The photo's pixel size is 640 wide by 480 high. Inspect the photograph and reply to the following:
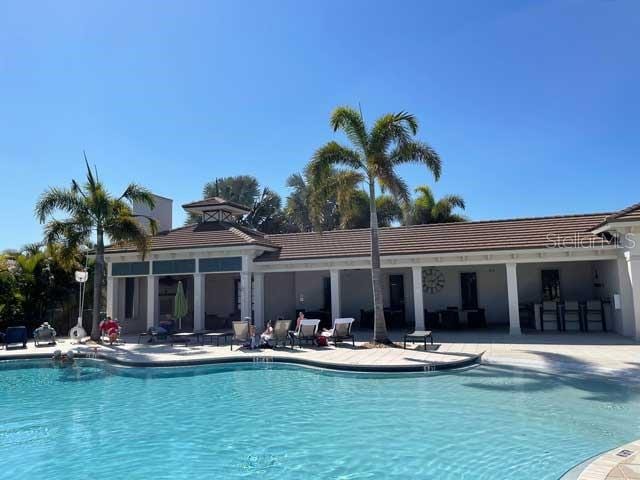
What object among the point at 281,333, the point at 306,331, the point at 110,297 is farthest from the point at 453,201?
the point at 110,297

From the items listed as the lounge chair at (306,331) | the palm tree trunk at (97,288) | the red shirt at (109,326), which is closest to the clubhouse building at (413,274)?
the palm tree trunk at (97,288)

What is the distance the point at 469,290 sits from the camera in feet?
72.6

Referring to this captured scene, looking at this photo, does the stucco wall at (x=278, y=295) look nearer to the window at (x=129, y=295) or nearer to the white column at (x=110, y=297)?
the window at (x=129, y=295)

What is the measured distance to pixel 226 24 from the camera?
13.1 metres

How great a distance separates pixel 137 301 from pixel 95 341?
17.2 ft

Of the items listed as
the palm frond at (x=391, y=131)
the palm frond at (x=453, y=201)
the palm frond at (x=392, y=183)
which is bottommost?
the palm frond at (x=392, y=183)

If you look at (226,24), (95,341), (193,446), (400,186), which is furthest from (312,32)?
(95,341)

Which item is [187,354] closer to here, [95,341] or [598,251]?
[95,341]

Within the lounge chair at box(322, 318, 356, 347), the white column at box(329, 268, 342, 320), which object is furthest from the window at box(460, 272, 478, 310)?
the lounge chair at box(322, 318, 356, 347)

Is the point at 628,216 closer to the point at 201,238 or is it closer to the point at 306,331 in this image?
the point at 306,331

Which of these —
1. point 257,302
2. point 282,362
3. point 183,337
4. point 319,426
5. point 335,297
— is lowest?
point 319,426

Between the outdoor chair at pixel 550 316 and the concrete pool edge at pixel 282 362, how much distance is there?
732cm

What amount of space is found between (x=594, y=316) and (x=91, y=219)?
71.6 ft

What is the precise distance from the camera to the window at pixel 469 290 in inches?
867
